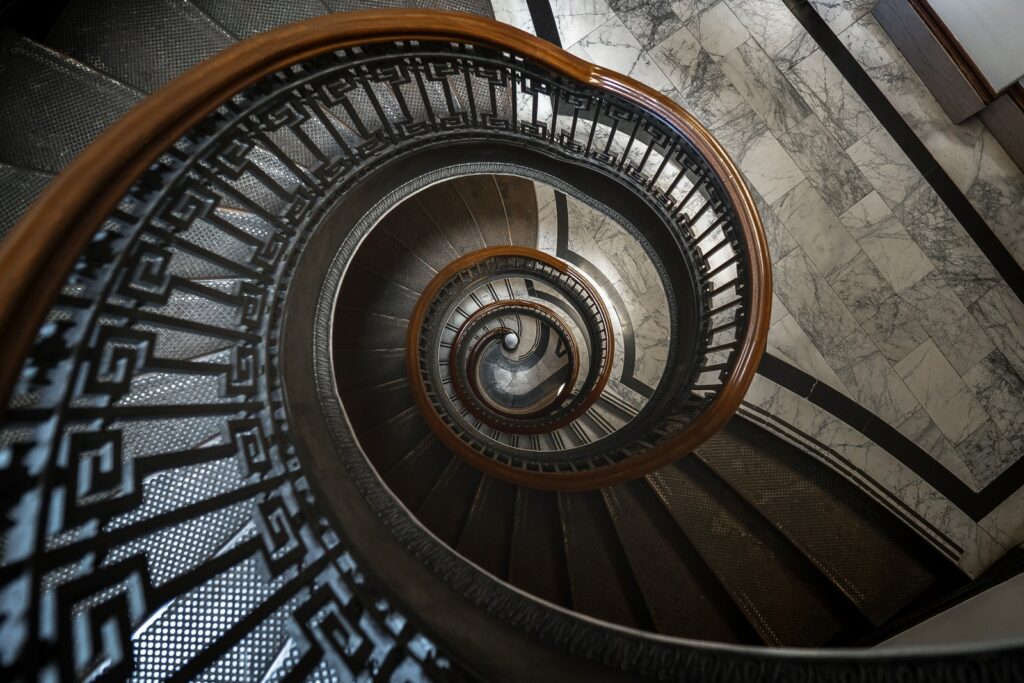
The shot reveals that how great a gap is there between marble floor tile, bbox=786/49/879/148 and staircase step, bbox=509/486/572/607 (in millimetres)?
3799

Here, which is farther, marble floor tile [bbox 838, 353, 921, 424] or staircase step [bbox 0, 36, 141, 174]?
marble floor tile [bbox 838, 353, 921, 424]

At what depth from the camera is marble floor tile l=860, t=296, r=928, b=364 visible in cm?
409

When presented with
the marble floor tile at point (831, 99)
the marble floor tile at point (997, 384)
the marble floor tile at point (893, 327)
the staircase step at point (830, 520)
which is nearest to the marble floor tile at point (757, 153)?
the marble floor tile at point (831, 99)

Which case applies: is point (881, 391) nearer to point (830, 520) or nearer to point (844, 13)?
point (830, 520)

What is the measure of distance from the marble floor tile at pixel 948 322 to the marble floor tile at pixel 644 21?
9.53 feet

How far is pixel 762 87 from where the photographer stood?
4.10 metres

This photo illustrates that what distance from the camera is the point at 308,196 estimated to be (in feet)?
8.51

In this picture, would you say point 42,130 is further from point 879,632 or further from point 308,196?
point 879,632

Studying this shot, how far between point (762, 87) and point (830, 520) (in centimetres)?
343

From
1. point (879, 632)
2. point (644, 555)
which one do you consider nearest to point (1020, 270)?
point (879, 632)

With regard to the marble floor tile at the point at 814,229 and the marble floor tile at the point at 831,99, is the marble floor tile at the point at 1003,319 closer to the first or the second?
the marble floor tile at the point at 814,229

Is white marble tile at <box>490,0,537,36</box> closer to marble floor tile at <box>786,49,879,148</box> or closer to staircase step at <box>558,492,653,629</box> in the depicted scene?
marble floor tile at <box>786,49,879,148</box>

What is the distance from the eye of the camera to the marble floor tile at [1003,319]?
4.05 metres

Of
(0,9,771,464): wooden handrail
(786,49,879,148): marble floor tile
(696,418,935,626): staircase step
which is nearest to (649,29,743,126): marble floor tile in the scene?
(786,49,879,148): marble floor tile
